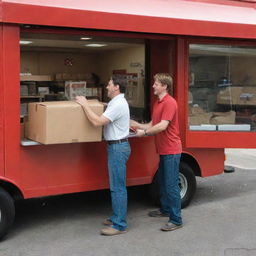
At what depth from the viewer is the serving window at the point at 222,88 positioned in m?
5.70

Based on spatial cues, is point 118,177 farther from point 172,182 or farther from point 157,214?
point 157,214

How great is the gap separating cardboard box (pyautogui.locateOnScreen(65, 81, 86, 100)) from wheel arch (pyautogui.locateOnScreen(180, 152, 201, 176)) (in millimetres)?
1591

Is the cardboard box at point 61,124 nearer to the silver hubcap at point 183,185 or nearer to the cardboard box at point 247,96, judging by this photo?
the silver hubcap at point 183,185

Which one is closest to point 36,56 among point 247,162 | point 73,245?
point 73,245

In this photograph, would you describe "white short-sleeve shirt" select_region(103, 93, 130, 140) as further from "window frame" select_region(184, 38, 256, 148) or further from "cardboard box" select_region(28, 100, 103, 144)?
"window frame" select_region(184, 38, 256, 148)

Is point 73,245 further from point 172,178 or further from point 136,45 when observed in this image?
point 136,45

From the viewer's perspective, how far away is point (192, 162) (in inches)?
234

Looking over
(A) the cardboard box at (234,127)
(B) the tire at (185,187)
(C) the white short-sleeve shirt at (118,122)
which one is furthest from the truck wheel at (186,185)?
(C) the white short-sleeve shirt at (118,122)

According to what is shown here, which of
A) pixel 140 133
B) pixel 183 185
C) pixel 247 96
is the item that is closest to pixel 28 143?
pixel 140 133

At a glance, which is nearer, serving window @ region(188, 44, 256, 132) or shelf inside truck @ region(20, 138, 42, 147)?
shelf inside truck @ region(20, 138, 42, 147)

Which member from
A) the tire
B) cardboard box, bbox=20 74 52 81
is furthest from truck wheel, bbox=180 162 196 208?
cardboard box, bbox=20 74 52 81

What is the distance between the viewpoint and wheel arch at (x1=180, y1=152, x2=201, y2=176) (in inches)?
229

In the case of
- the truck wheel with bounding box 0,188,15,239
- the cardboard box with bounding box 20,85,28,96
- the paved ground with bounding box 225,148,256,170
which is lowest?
the paved ground with bounding box 225,148,256,170

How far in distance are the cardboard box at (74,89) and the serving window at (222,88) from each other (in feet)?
4.85
